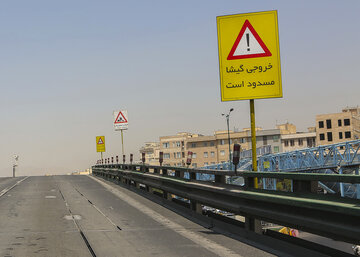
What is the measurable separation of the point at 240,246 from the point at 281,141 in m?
129

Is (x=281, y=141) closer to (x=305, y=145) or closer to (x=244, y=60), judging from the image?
(x=305, y=145)

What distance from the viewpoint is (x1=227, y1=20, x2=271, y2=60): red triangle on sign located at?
9.35m

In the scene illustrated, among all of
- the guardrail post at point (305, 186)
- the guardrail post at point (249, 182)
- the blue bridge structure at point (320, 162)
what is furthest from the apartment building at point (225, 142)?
the guardrail post at point (305, 186)

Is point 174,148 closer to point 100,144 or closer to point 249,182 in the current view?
point 100,144

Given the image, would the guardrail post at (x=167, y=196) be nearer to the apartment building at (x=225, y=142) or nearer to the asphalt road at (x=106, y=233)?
the asphalt road at (x=106, y=233)

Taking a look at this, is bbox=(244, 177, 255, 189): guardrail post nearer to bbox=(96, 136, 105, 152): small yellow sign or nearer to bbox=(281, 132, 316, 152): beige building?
bbox=(96, 136, 105, 152): small yellow sign

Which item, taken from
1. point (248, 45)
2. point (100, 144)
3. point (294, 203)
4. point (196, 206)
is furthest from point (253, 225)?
point (100, 144)

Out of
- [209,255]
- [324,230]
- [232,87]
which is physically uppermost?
[232,87]

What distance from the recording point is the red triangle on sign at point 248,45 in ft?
30.7

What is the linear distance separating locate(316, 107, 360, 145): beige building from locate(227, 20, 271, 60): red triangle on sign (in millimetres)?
109168

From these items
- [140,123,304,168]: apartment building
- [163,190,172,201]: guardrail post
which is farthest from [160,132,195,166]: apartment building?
[163,190,172,201]: guardrail post

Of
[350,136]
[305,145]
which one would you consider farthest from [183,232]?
[305,145]

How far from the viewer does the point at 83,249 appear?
7809mm

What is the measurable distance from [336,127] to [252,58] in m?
111
